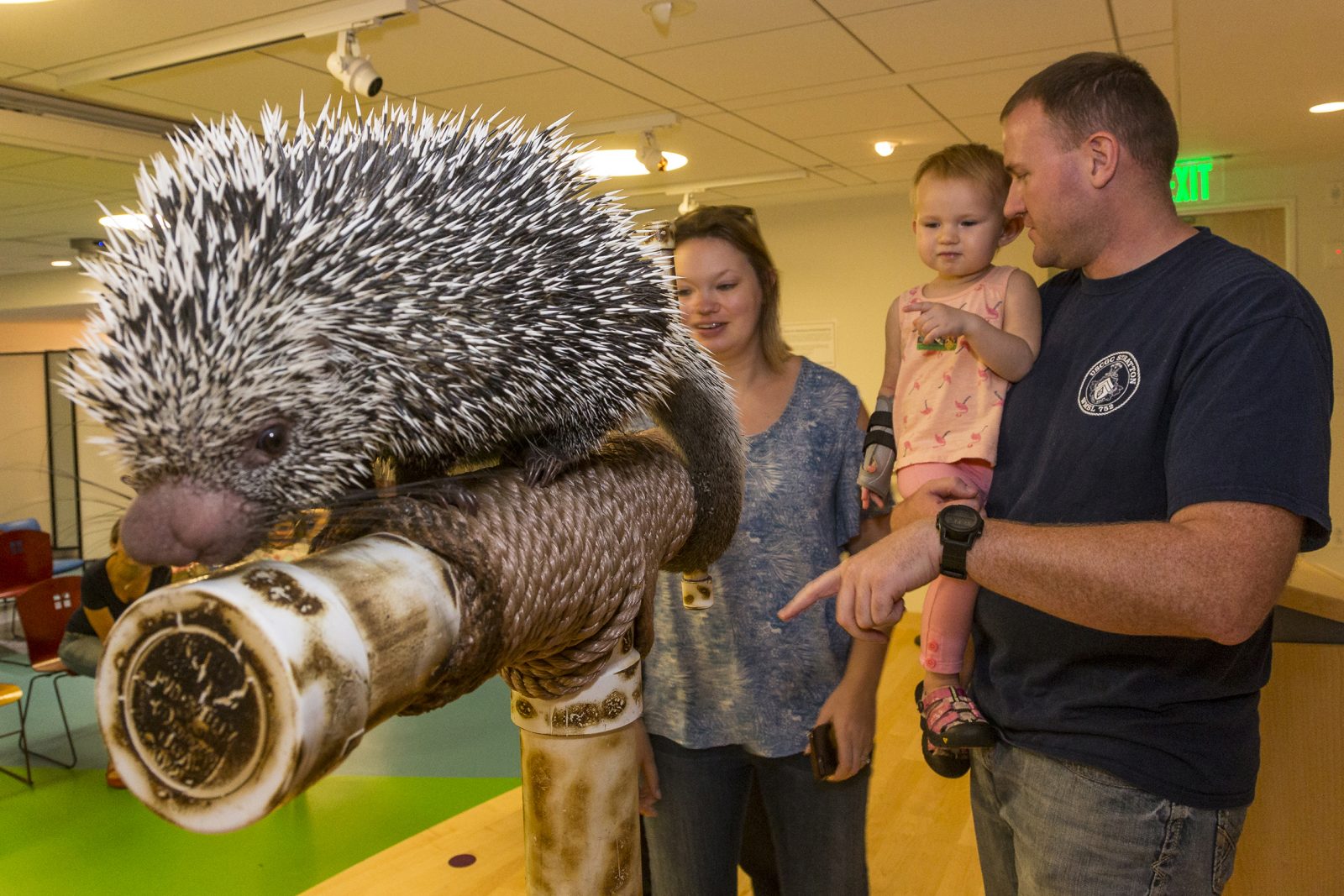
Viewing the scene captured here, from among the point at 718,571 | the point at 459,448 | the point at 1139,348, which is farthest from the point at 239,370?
the point at 718,571

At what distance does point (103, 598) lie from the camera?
2.42 meters

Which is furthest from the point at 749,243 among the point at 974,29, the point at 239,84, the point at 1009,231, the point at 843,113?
the point at 843,113

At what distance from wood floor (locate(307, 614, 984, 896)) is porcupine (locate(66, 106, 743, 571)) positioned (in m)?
2.80

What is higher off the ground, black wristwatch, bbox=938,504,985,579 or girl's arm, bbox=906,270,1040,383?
girl's arm, bbox=906,270,1040,383

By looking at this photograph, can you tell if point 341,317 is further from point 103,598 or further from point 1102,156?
point 103,598

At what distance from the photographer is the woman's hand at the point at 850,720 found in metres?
1.53

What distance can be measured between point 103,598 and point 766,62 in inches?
114

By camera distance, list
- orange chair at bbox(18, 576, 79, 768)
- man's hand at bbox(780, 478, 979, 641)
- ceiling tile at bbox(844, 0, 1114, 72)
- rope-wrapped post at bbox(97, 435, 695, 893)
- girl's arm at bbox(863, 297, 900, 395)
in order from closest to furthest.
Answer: rope-wrapped post at bbox(97, 435, 695, 893) → man's hand at bbox(780, 478, 979, 641) → girl's arm at bbox(863, 297, 900, 395) → ceiling tile at bbox(844, 0, 1114, 72) → orange chair at bbox(18, 576, 79, 768)

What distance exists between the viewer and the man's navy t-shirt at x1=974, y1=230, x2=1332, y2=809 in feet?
3.26

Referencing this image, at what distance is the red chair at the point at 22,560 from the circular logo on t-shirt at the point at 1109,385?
485 centimetres

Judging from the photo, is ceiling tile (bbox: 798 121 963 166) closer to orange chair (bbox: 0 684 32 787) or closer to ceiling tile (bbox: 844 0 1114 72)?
ceiling tile (bbox: 844 0 1114 72)

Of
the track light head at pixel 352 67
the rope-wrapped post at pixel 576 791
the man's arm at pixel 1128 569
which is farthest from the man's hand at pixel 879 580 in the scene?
the track light head at pixel 352 67

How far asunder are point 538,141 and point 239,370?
0.77 ft

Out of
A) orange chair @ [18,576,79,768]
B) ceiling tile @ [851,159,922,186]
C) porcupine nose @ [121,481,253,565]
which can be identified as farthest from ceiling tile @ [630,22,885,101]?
orange chair @ [18,576,79,768]
